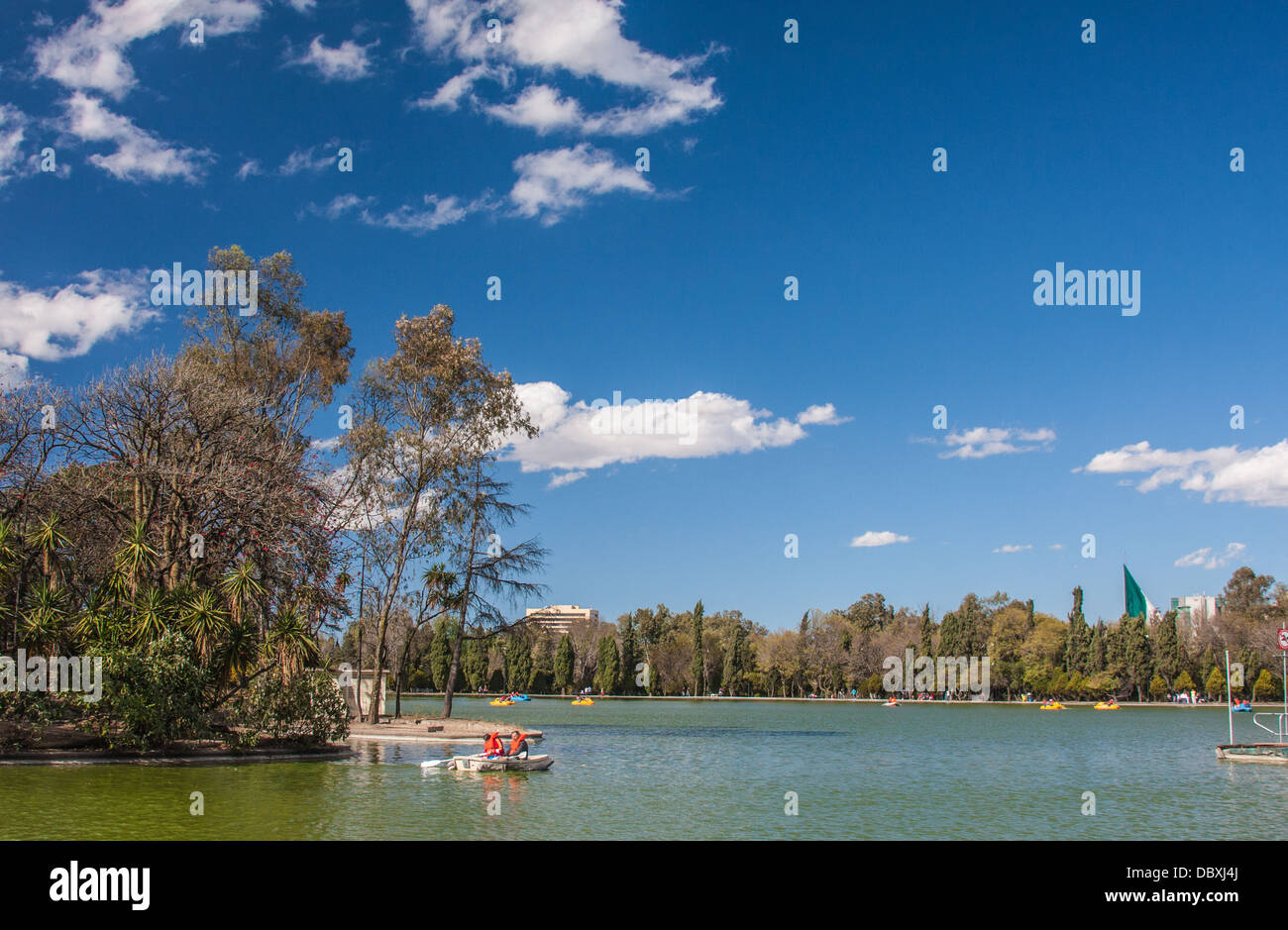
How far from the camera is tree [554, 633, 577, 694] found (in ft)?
352

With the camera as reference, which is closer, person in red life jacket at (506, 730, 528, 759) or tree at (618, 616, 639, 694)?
person in red life jacket at (506, 730, 528, 759)

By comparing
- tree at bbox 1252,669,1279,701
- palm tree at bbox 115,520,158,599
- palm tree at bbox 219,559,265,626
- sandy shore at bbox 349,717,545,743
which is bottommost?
tree at bbox 1252,669,1279,701

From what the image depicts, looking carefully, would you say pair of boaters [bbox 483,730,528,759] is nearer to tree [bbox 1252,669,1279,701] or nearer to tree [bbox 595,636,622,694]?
tree [bbox 595,636,622,694]

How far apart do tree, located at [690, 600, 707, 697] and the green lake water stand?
2639 inches

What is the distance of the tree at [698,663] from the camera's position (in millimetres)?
108000

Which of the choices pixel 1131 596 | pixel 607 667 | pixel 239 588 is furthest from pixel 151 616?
pixel 1131 596

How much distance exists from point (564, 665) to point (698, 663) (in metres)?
15.2

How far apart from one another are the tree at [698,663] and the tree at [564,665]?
13.9 metres

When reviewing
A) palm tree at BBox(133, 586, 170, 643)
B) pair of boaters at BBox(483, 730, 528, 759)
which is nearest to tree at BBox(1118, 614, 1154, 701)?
pair of boaters at BBox(483, 730, 528, 759)

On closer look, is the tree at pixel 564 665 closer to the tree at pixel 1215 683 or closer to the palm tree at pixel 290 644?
the tree at pixel 1215 683

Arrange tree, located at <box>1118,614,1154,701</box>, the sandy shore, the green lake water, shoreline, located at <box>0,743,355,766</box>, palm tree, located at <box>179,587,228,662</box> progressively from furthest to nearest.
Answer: tree, located at <box>1118,614,1154,701</box>
the sandy shore
palm tree, located at <box>179,587,228,662</box>
shoreline, located at <box>0,743,355,766</box>
the green lake water

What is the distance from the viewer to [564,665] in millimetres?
107375

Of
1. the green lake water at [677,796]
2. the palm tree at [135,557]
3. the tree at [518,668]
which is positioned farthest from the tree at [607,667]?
the palm tree at [135,557]
